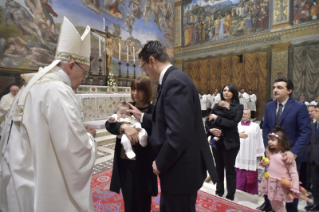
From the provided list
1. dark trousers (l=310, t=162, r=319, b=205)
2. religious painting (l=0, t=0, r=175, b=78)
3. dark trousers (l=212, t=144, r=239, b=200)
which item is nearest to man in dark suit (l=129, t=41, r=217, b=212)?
dark trousers (l=212, t=144, r=239, b=200)

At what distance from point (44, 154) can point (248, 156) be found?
119 inches

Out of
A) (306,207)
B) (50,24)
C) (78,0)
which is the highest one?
(78,0)

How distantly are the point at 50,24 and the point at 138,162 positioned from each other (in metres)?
8.73

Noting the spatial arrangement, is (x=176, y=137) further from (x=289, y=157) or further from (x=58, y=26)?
(x=58, y=26)

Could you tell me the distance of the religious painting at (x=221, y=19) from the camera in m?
12.1

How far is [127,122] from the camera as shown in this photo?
5.94 ft

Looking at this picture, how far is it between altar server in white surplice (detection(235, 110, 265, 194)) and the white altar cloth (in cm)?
506

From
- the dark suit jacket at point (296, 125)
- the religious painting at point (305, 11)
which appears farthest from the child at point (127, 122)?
the religious painting at point (305, 11)

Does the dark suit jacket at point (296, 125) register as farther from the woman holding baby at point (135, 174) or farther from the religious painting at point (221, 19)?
the religious painting at point (221, 19)

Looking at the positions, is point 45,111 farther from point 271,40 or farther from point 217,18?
point 217,18

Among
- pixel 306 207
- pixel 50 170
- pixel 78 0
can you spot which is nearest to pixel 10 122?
pixel 50 170

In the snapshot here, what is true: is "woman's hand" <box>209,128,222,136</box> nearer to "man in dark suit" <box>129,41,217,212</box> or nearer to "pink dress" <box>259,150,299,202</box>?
"pink dress" <box>259,150,299,202</box>

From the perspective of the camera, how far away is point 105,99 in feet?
24.0

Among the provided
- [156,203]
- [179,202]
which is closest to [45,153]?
[179,202]
